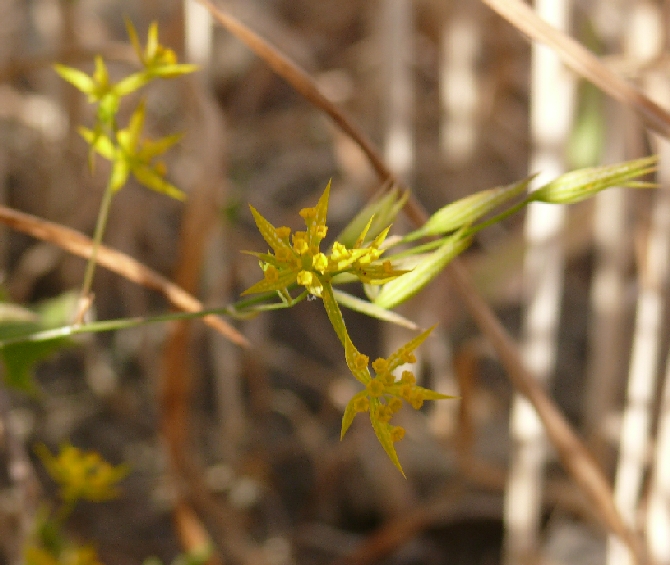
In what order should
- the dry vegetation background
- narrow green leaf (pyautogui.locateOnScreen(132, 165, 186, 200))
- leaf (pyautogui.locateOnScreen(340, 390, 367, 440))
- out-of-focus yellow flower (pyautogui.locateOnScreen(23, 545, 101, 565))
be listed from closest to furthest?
leaf (pyautogui.locateOnScreen(340, 390, 367, 440)), narrow green leaf (pyautogui.locateOnScreen(132, 165, 186, 200)), out-of-focus yellow flower (pyautogui.locateOnScreen(23, 545, 101, 565)), the dry vegetation background

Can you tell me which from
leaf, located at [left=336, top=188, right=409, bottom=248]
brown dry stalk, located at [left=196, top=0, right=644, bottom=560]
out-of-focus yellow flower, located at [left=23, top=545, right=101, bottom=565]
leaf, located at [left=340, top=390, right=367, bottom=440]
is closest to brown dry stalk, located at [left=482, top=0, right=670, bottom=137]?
brown dry stalk, located at [left=196, top=0, right=644, bottom=560]

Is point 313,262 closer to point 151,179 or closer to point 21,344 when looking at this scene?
point 151,179

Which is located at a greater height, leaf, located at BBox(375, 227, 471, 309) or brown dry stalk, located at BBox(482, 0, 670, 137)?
brown dry stalk, located at BBox(482, 0, 670, 137)

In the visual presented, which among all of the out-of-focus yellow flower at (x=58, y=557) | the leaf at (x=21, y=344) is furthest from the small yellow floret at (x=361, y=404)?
the out-of-focus yellow flower at (x=58, y=557)

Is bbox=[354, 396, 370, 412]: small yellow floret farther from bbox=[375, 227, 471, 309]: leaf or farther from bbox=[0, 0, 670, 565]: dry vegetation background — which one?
bbox=[0, 0, 670, 565]: dry vegetation background

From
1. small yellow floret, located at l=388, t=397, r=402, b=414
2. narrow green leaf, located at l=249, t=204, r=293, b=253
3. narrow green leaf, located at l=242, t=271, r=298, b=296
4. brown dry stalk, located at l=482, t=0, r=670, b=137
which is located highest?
brown dry stalk, located at l=482, t=0, r=670, b=137

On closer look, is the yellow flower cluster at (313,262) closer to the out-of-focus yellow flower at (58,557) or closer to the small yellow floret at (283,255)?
the small yellow floret at (283,255)

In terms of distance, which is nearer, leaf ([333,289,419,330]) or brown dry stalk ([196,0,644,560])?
leaf ([333,289,419,330])
